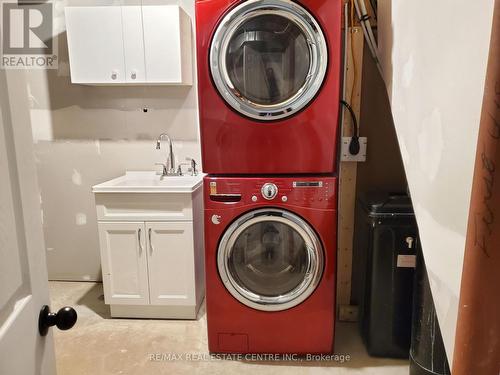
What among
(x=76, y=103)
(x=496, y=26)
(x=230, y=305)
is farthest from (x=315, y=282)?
(x=76, y=103)

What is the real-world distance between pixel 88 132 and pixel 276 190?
1698 mm

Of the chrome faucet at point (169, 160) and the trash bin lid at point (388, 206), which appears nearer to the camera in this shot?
the trash bin lid at point (388, 206)

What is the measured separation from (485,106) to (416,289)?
146 centimetres

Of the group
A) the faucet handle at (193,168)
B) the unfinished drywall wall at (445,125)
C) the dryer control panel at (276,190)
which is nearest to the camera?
the unfinished drywall wall at (445,125)

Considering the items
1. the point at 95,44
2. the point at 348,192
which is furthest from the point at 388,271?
the point at 95,44

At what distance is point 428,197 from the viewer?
3.20ft

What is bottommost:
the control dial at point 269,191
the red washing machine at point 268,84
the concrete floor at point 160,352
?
the concrete floor at point 160,352

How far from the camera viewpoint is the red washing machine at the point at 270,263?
1.85 metres

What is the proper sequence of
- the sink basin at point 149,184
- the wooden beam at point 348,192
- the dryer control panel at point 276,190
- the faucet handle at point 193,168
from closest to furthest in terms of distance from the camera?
the dryer control panel at point 276,190
the wooden beam at point 348,192
the sink basin at point 149,184
the faucet handle at point 193,168

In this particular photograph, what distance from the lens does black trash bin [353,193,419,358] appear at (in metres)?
1.87

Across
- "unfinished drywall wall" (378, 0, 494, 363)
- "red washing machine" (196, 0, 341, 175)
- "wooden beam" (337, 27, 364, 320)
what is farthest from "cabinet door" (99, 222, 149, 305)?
"unfinished drywall wall" (378, 0, 494, 363)

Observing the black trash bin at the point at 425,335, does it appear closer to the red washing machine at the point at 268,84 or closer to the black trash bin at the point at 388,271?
the black trash bin at the point at 388,271

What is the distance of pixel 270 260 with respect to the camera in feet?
6.63

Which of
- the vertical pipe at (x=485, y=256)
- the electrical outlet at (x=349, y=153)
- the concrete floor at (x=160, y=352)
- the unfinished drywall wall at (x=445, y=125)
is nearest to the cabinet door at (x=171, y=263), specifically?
the concrete floor at (x=160, y=352)
